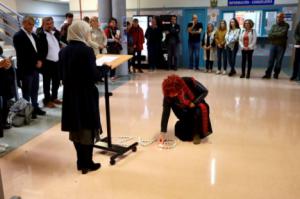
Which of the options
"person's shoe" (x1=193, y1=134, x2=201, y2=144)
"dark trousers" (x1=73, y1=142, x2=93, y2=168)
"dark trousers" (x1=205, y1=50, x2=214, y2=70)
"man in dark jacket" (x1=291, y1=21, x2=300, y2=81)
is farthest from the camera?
"dark trousers" (x1=205, y1=50, x2=214, y2=70)

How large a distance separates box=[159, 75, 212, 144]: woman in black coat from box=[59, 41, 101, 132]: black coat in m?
0.87

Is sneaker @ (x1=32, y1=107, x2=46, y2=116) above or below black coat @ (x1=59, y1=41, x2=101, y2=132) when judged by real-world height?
below

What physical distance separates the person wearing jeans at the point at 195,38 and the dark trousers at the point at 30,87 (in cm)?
494

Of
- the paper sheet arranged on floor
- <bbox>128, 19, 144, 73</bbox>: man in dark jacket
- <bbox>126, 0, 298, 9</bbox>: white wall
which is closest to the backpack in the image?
the paper sheet arranged on floor

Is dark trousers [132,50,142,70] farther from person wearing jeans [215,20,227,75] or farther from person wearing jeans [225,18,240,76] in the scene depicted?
person wearing jeans [225,18,240,76]

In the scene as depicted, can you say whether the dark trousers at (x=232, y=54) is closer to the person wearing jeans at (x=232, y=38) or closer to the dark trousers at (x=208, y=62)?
the person wearing jeans at (x=232, y=38)

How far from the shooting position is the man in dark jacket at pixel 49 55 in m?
4.43

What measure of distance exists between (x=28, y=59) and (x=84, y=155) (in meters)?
1.99

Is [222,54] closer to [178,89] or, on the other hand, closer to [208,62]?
[208,62]

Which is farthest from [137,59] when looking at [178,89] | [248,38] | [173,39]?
[178,89]

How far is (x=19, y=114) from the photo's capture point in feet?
12.9

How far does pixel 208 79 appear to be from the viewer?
7078 millimetres

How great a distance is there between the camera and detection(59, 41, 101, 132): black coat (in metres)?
2.42

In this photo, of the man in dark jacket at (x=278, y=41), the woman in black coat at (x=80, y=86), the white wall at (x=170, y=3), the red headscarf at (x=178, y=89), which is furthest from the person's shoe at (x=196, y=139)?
the white wall at (x=170, y=3)
